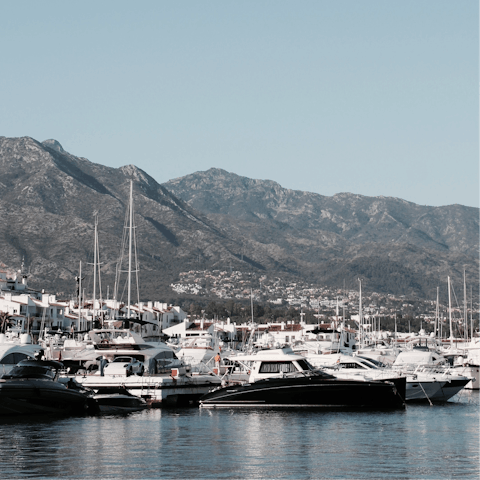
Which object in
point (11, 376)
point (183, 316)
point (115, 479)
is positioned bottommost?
point (115, 479)

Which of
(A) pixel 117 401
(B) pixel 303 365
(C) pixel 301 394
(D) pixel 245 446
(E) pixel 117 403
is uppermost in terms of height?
(B) pixel 303 365

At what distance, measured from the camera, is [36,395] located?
39.6 metres

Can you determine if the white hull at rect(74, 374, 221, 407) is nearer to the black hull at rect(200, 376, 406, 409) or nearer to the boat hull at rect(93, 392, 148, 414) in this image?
the boat hull at rect(93, 392, 148, 414)

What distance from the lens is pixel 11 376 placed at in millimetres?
41281

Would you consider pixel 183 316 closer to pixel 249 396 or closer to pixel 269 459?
pixel 249 396

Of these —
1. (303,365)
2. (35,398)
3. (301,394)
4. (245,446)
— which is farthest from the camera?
(303,365)

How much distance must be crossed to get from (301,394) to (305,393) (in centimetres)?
22

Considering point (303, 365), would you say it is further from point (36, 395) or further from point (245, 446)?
point (245, 446)

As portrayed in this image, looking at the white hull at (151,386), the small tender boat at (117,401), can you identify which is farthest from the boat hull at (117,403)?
the white hull at (151,386)

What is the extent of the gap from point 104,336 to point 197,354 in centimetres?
2246

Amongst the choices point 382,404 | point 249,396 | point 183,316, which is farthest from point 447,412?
point 183,316

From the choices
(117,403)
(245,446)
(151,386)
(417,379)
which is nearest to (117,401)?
(117,403)

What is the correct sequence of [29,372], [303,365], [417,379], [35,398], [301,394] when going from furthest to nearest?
[417,379], [303,365], [301,394], [29,372], [35,398]

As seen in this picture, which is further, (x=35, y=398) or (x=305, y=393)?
(x=305, y=393)
